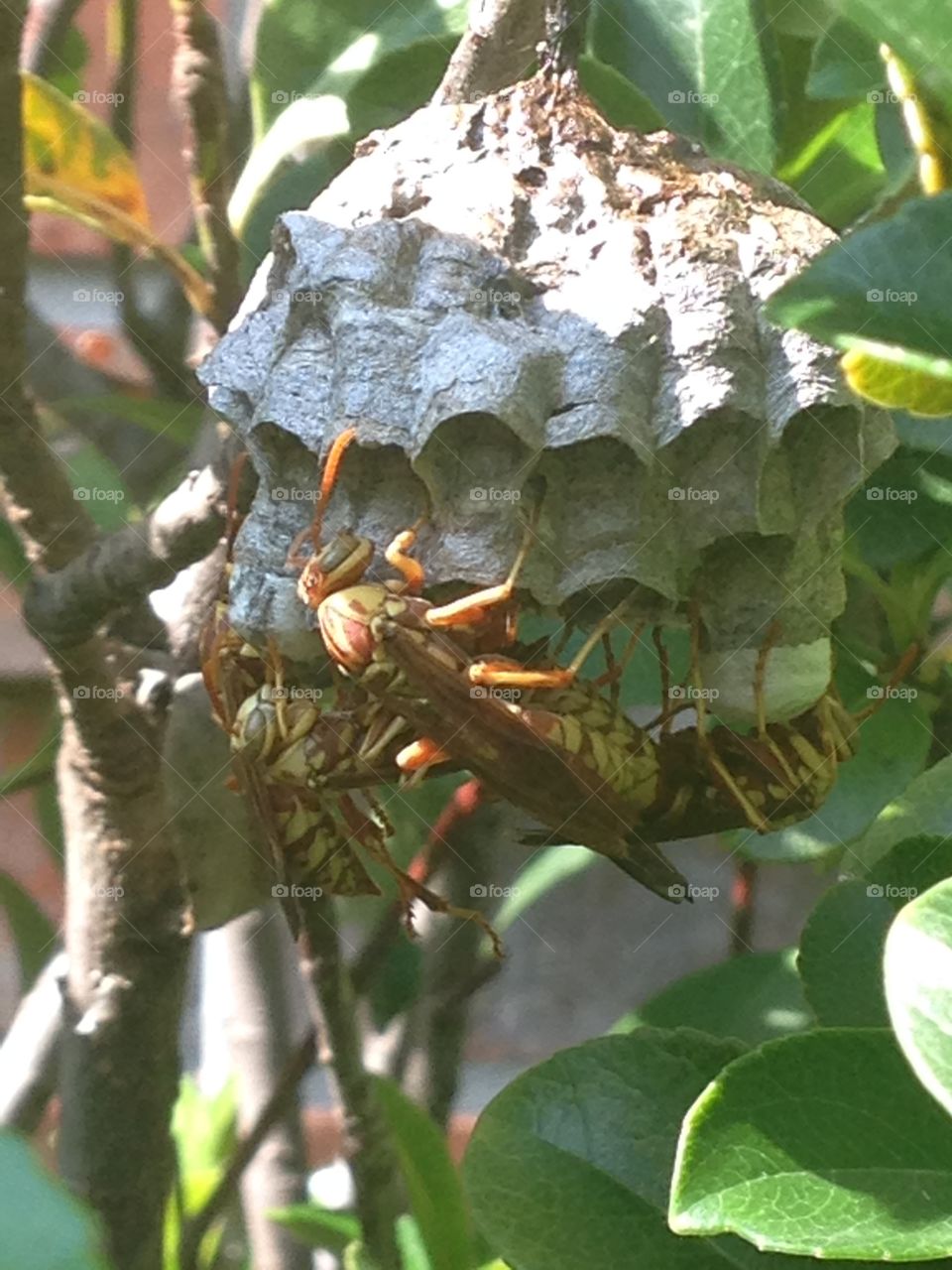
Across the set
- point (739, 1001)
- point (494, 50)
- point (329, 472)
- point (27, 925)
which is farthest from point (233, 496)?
point (27, 925)

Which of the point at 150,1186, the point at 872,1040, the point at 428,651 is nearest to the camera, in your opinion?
the point at 872,1040

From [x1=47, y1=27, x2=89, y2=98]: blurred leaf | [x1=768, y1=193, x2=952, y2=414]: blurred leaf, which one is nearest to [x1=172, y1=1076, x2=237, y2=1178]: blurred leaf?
[x1=47, y1=27, x2=89, y2=98]: blurred leaf

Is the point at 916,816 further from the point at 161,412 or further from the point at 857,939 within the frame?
the point at 161,412

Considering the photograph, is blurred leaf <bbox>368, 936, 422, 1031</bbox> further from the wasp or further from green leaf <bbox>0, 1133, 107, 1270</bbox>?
green leaf <bbox>0, 1133, 107, 1270</bbox>

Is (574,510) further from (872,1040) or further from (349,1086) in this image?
(349,1086)

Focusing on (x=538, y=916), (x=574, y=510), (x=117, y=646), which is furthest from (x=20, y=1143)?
(x=538, y=916)

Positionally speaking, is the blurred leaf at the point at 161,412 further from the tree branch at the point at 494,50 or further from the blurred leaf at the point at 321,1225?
the blurred leaf at the point at 321,1225
